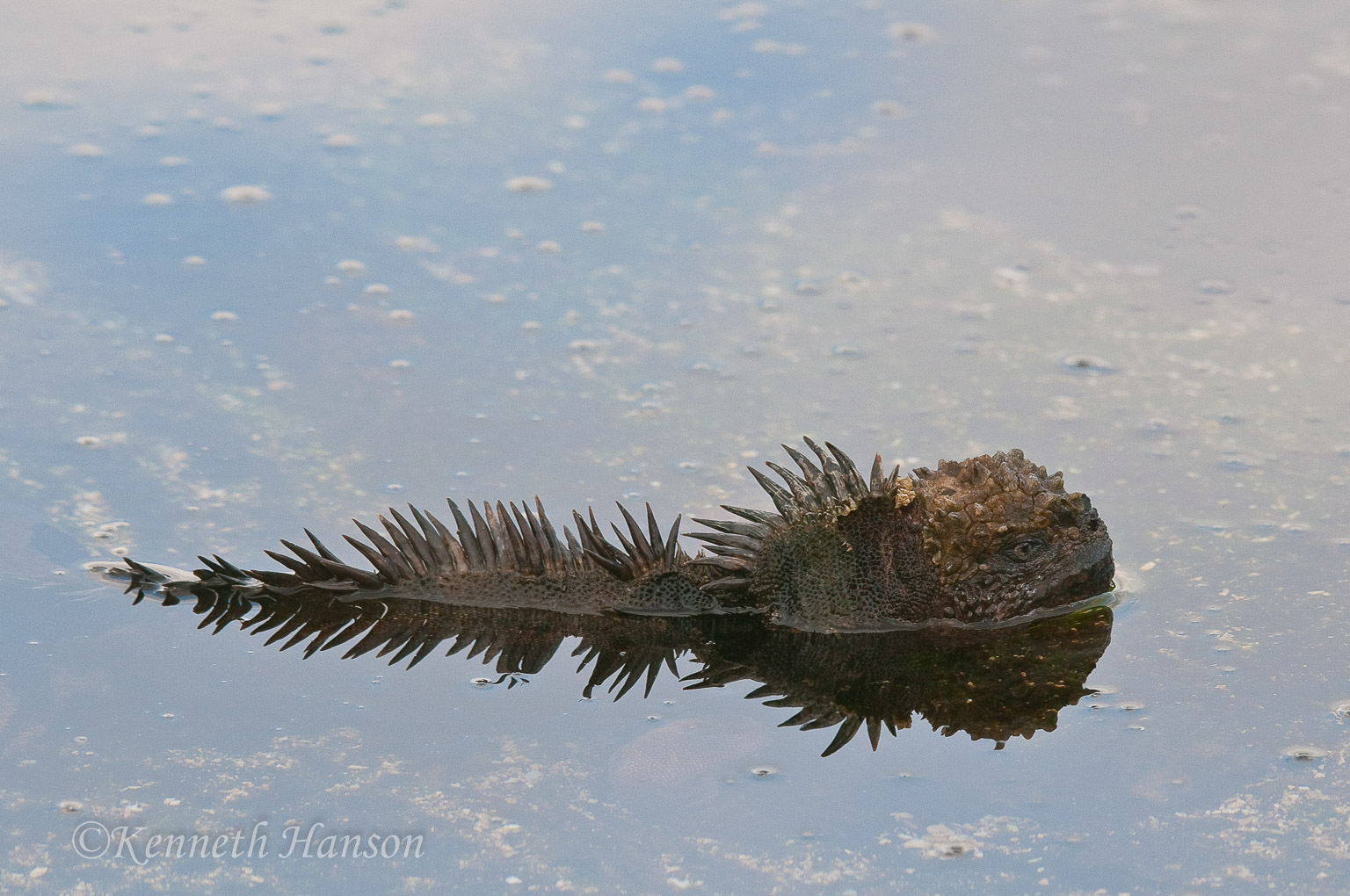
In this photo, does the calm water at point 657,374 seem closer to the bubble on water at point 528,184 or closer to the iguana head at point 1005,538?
the bubble on water at point 528,184

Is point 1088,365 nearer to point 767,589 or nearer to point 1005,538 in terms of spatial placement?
point 1005,538

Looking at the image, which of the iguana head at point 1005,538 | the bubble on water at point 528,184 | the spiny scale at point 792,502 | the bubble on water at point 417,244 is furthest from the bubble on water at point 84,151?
the iguana head at point 1005,538

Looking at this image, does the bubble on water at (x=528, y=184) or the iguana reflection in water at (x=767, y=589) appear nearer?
the iguana reflection in water at (x=767, y=589)

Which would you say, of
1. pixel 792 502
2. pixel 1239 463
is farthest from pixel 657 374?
pixel 1239 463

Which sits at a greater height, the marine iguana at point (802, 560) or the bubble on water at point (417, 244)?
the bubble on water at point (417, 244)

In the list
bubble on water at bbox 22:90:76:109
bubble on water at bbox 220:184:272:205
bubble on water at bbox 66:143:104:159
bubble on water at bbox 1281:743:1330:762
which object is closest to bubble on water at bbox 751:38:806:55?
bubble on water at bbox 220:184:272:205
